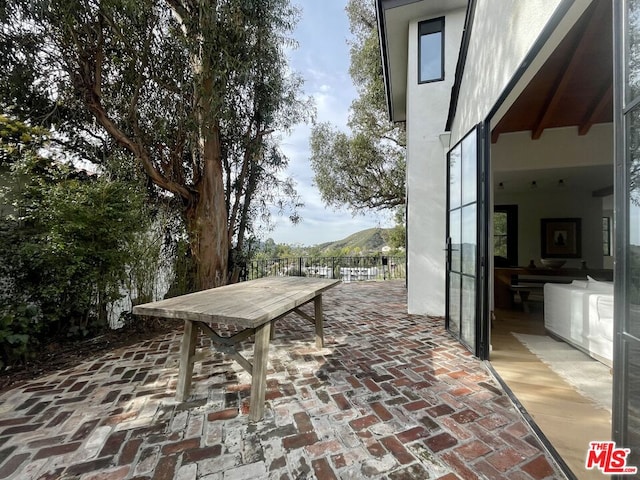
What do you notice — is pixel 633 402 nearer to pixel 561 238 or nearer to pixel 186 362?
pixel 186 362

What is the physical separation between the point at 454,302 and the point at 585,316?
1.29 m

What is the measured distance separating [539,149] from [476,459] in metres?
5.24

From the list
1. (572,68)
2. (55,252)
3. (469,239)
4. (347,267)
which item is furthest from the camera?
(347,267)

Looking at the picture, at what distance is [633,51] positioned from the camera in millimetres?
1166

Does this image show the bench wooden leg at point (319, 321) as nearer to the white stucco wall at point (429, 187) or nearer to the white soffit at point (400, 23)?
the white stucco wall at point (429, 187)

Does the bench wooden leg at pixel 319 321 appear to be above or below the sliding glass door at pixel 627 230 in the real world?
below

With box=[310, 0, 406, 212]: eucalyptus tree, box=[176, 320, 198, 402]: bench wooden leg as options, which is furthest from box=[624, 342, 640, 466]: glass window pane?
box=[310, 0, 406, 212]: eucalyptus tree

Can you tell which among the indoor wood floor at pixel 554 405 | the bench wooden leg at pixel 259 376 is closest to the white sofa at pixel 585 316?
the indoor wood floor at pixel 554 405

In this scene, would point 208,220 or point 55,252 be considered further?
point 208,220

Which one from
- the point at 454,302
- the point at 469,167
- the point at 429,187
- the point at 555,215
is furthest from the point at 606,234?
the point at 469,167

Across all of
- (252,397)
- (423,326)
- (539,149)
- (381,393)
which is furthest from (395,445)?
(539,149)

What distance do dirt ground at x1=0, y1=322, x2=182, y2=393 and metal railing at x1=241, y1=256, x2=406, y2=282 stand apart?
5.28m

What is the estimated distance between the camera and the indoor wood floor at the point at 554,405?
1.67 meters

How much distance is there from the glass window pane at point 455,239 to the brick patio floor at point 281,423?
1159 millimetres
